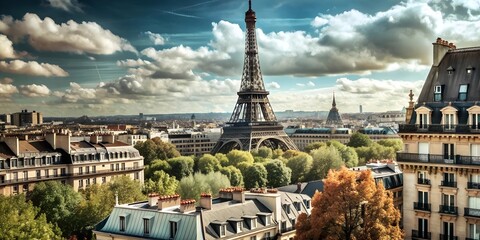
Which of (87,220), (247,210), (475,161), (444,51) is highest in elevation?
(444,51)

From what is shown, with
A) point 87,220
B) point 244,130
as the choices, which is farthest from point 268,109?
point 87,220

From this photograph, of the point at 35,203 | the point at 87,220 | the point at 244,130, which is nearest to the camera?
the point at 87,220

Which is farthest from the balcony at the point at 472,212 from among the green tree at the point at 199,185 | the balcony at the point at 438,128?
the green tree at the point at 199,185

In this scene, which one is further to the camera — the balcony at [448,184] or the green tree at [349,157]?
the green tree at [349,157]

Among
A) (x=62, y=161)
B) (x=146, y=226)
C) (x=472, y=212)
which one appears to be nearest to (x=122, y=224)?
(x=146, y=226)

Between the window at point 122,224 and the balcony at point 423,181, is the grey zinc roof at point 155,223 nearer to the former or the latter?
the window at point 122,224

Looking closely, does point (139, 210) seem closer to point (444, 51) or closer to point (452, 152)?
point (452, 152)
